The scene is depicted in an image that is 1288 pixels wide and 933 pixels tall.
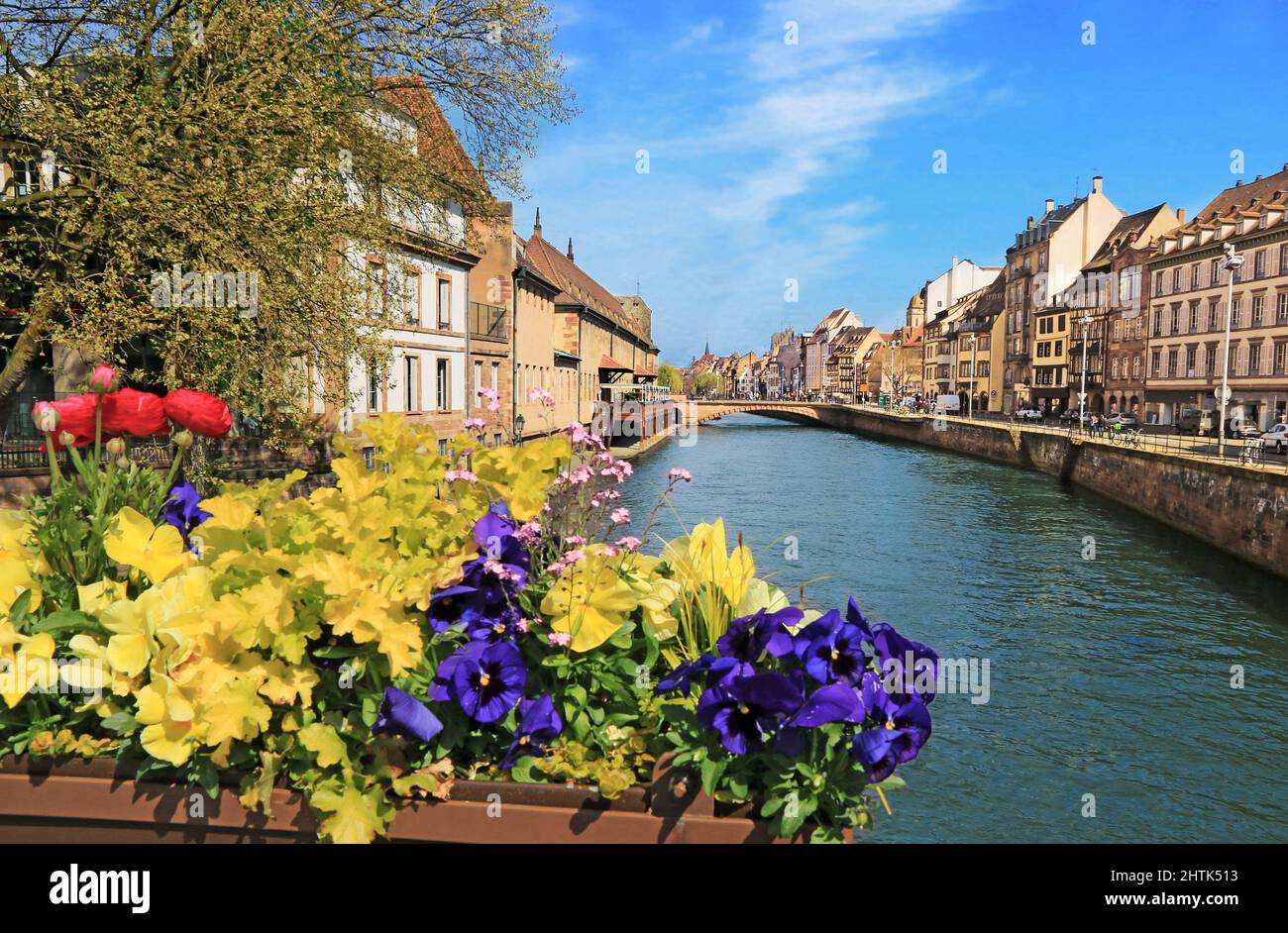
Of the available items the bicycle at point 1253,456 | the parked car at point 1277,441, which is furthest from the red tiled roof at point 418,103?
the parked car at point 1277,441

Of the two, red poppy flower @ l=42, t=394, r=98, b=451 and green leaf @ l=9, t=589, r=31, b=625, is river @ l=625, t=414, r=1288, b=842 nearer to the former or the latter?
green leaf @ l=9, t=589, r=31, b=625

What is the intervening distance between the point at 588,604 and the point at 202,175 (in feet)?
45.4

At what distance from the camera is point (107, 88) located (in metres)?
13.9

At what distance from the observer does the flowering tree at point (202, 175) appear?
13406 mm

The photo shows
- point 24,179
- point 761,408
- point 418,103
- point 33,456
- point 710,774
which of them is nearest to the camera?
point 710,774

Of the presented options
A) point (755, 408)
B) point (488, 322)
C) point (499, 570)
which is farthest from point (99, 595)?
point (755, 408)

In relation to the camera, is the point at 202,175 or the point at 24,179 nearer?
the point at 202,175

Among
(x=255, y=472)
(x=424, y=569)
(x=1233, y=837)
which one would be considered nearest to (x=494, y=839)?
(x=424, y=569)

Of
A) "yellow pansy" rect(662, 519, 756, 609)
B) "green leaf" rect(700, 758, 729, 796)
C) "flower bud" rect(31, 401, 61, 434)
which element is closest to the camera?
"green leaf" rect(700, 758, 729, 796)

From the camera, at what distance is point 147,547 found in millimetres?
2559

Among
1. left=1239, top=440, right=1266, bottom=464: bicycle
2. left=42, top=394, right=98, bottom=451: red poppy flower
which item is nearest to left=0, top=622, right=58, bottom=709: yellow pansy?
left=42, top=394, right=98, bottom=451: red poppy flower

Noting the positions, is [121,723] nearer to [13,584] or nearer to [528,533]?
[13,584]

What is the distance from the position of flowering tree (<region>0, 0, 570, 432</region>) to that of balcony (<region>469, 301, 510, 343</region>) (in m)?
17.5

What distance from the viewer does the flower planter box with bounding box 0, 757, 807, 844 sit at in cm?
212
